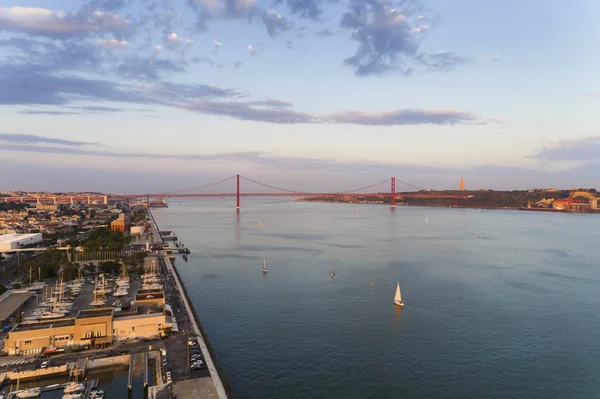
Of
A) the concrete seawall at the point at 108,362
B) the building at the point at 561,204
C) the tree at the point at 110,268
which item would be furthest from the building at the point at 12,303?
the building at the point at 561,204

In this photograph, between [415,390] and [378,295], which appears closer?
[415,390]

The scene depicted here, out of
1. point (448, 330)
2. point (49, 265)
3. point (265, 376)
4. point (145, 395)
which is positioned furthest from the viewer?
point (49, 265)

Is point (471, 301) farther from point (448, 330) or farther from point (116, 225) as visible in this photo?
point (116, 225)

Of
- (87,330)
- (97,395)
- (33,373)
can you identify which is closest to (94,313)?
(87,330)

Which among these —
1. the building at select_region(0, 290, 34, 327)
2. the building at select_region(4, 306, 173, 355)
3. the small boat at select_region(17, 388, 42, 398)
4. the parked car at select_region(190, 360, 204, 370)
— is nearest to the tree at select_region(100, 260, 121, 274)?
the building at select_region(0, 290, 34, 327)

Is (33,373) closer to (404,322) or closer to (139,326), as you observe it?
(139,326)

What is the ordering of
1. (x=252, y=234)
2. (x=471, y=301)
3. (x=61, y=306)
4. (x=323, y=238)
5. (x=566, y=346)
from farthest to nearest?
(x=252, y=234) → (x=323, y=238) → (x=471, y=301) → (x=61, y=306) → (x=566, y=346)

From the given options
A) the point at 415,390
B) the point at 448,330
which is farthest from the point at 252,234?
the point at 415,390
